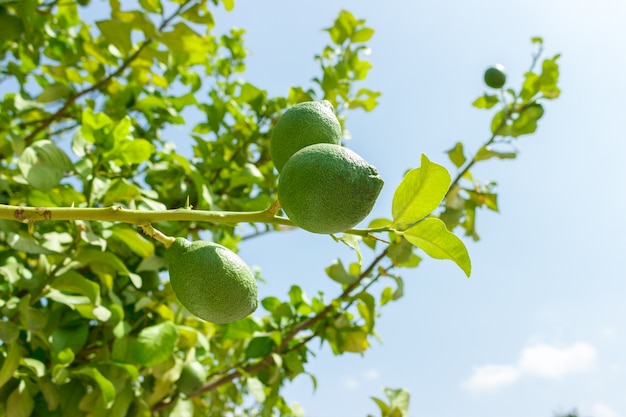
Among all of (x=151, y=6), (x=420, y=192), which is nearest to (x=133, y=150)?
(x=151, y=6)

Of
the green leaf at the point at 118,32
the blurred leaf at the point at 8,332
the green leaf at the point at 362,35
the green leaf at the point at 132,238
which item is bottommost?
the blurred leaf at the point at 8,332

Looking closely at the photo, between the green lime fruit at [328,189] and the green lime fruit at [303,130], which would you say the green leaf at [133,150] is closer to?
the green lime fruit at [303,130]

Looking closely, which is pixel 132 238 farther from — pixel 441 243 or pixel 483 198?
pixel 483 198

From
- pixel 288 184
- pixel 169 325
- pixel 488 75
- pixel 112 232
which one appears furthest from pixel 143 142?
pixel 488 75

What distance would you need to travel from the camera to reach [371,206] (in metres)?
0.81

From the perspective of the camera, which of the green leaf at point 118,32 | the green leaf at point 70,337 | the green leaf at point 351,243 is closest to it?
the green leaf at point 351,243

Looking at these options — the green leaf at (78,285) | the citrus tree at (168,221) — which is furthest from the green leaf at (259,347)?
the green leaf at (78,285)

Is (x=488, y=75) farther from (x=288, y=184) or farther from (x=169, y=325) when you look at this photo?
(x=288, y=184)

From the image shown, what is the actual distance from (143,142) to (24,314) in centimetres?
63

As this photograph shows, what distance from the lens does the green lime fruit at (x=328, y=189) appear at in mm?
768

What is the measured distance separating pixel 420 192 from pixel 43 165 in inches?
50.0

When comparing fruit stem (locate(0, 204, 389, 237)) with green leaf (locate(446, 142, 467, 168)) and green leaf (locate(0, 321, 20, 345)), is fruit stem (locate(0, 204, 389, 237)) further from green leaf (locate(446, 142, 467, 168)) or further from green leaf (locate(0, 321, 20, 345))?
green leaf (locate(446, 142, 467, 168))

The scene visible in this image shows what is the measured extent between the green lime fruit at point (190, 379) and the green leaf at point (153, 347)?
24 centimetres

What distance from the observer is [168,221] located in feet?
6.91
